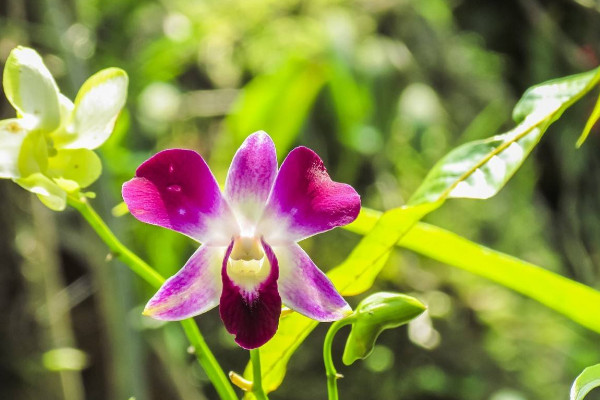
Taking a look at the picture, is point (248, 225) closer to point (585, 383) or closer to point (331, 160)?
point (585, 383)

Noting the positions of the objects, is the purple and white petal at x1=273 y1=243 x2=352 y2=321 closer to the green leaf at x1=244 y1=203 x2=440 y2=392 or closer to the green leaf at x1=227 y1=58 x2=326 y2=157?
the green leaf at x1=244 y1=203 x2=440 y2=392

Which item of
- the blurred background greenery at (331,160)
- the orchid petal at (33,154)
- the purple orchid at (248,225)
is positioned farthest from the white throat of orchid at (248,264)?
the blurred background greenery at (331,160)

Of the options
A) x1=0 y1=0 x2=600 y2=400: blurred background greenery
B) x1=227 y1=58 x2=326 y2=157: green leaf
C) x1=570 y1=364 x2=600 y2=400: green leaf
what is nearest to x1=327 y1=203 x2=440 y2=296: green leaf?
x1=570 y1=364 x2=600 y2=400: green leaf

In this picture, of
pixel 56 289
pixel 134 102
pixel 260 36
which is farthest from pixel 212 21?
pixel 56 289

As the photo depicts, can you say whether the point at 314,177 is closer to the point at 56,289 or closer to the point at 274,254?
the point at 274,254

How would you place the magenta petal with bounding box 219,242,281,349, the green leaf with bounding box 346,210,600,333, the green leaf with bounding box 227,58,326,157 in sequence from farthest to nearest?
the green leaf with bounding box 227,58,326,157, the green leaf with bounding box 346,210,600,333, the magenta petal with bounding box 219,242,281,349

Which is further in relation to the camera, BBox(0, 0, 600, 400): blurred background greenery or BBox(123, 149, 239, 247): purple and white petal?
BBox(0, 0, 600, 400): blurred background greenery

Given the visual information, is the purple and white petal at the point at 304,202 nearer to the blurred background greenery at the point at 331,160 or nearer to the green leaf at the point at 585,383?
the green leaf at the point at 585,383
